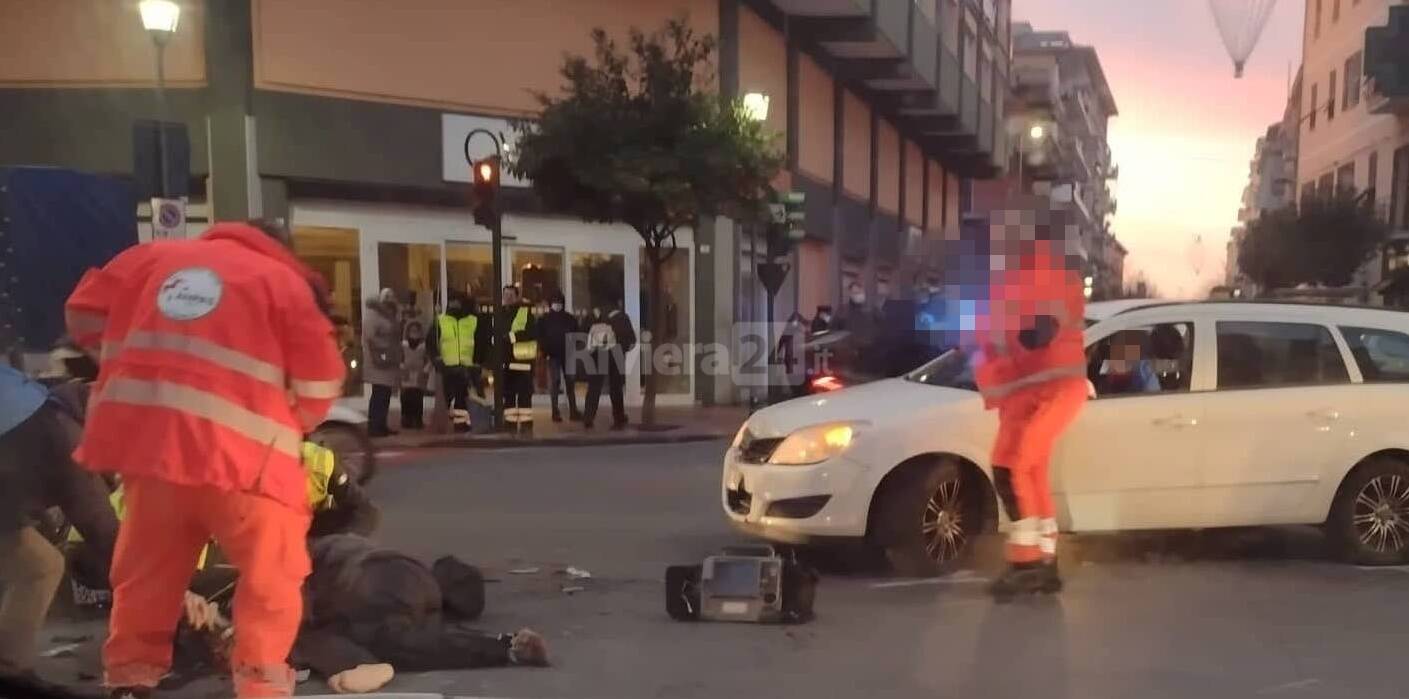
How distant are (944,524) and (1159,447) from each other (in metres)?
1.26

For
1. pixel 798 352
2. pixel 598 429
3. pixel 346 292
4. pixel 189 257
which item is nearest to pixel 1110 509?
pixel 189 257

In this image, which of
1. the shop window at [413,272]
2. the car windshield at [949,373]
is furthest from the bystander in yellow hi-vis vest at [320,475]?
the shop window at [413,272]

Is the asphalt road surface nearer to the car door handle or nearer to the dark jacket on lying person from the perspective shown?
the dark jacket on lying person

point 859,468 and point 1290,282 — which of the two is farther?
point 1290,282

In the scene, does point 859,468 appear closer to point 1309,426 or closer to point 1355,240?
point 1309,426

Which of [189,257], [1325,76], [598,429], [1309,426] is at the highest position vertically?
[1325,76]

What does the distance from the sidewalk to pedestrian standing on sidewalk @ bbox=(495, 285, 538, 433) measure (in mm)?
299

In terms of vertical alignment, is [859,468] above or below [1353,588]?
above

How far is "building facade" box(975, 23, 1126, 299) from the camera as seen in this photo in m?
47.7

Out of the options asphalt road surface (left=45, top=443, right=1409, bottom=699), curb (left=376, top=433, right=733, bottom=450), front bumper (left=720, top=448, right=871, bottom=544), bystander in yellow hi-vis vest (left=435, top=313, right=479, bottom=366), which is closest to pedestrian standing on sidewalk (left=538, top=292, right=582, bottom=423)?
bystander in yellow hi-vis vest (left=435, top=313, right=479, bottom=366)

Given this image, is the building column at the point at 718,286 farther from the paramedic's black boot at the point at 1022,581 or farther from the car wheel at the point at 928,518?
the paramedic's black boot at the point at 1022,581

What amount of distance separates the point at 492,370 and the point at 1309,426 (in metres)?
9.64

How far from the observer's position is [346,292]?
52.4ft

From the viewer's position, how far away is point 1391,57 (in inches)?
1113
